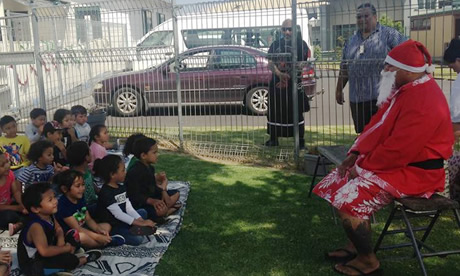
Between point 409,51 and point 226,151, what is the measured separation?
4.69 m

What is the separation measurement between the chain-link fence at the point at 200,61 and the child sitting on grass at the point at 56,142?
243 cm

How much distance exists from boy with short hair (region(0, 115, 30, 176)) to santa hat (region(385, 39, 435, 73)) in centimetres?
429

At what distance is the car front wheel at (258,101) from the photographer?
11.1 m

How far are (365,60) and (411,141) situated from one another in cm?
296

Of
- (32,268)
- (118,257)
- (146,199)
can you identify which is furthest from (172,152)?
(32,268)

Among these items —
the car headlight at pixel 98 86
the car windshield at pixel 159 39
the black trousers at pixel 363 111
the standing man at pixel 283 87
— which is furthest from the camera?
the car headlight at pixel 98 86

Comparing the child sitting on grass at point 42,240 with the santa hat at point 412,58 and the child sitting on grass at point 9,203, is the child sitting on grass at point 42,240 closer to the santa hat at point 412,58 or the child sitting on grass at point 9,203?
the child sitting on grass at point 9,203

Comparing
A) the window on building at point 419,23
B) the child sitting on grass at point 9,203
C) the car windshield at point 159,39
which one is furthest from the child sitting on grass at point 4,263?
the window on building at point 419,23

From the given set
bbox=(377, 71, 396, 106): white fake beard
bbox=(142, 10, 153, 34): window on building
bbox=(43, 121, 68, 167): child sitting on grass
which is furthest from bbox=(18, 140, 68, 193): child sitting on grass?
bbox=(142, 10, 153, 34): window on building

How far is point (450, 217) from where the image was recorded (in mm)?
5023

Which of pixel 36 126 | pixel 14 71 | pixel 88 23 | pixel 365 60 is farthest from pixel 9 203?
pixel 88 23

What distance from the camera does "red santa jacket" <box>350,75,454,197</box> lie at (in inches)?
135

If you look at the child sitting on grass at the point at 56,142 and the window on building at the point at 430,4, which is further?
the window on building at the point at 430,4

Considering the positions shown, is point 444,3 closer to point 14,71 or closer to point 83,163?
point 83,163
